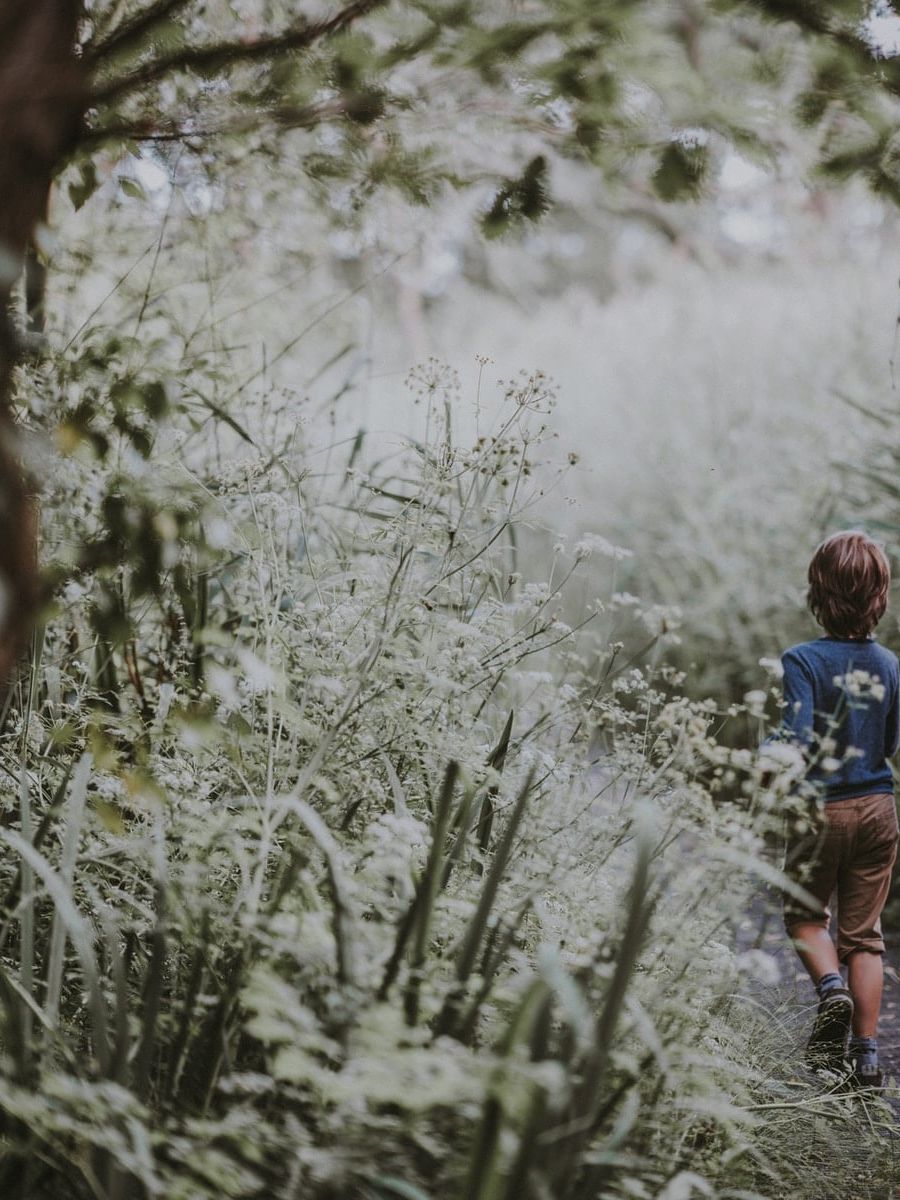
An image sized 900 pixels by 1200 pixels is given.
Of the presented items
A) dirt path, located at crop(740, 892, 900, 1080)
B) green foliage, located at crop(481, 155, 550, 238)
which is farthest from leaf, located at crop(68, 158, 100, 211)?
dirt path, located at crop(740, 892, 900, 1080)

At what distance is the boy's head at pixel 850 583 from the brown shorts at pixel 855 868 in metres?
0.55

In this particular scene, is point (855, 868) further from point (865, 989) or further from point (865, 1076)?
point (865, 1076)

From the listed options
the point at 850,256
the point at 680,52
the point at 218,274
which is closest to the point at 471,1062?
the point at 680,52

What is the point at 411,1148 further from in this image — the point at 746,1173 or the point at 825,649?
the point at 825,649

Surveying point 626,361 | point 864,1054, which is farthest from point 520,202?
point 626,361

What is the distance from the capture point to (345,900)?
4.62ft

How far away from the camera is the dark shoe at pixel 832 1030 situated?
273cm

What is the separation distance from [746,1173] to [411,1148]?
3.19 feet

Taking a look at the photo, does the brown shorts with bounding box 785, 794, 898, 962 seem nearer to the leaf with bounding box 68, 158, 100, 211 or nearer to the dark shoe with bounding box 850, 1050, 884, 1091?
the dark shoe with bounding box 850, 1050, 884, 1091

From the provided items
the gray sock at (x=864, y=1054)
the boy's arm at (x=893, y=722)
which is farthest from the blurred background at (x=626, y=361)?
the gray sock at (x=864, y=1054)

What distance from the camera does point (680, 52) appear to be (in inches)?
76.5

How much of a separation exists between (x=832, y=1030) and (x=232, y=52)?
9.57 feet

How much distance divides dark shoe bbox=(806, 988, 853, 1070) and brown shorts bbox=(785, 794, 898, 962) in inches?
8.6

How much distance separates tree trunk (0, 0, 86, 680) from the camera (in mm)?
1199
